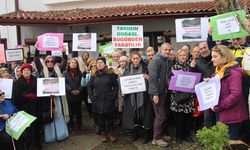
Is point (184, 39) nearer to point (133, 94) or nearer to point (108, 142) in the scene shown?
point (133, 94)

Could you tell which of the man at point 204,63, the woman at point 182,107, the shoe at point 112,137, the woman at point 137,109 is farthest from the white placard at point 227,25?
the shoe at point 112,137

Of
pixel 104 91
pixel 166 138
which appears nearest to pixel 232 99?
pixel 166 138

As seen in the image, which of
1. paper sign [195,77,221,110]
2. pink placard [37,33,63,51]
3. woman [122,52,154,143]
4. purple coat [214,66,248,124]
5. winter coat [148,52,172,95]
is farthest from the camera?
pink placard [37,33,63,51]

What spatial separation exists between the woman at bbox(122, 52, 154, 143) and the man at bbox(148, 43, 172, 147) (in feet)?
0.81

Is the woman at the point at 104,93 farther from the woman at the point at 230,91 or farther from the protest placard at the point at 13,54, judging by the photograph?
the protest placard at the point at 13,54

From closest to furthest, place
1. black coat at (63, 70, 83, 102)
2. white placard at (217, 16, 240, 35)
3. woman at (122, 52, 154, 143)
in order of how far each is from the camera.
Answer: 1. white placard at (217, 16, 240, 35)
2. woman at (122, 52, 154, 143)
3. black coat at (63, 70, 83, 102)

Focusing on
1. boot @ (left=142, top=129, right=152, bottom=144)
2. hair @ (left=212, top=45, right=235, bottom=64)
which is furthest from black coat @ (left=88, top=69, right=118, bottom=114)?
hair @ (left=212, top=45, right=235, bottom=64)

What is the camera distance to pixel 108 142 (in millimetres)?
7293

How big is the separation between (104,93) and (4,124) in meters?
2.02

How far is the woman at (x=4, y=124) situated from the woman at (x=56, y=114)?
1.01 meters

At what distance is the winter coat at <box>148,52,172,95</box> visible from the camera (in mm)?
6548

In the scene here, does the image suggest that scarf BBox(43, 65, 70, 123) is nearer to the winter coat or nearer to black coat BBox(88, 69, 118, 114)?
black coat BBox(88, 69, 118, 114)

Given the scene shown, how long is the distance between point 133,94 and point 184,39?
5.27 ft

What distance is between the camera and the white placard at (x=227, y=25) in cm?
590
